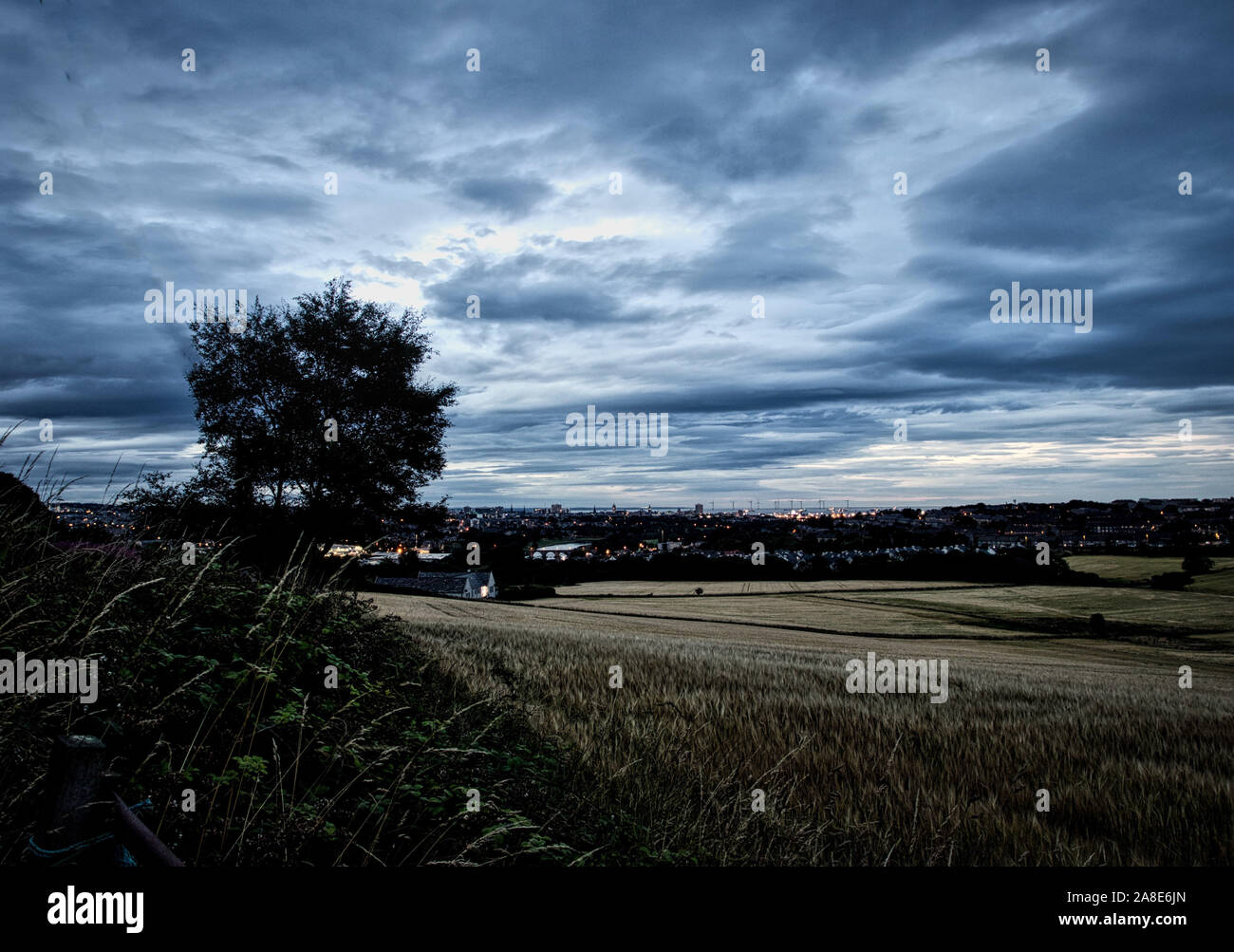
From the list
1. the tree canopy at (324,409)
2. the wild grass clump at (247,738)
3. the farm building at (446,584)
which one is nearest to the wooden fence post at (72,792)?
the wild grass clump at (247,738)

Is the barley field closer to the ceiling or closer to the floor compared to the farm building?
closer to the ceiling

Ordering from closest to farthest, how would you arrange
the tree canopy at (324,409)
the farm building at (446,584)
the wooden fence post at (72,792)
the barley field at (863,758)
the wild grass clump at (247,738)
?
1. the wooden fence post at (72,792)
2. the wild grass clump at (247,738)
3. the barley field at (863,758)
4. the tree canopy at (324,409)
5. the farm building at (446,584)

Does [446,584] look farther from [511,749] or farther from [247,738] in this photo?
[247,738]

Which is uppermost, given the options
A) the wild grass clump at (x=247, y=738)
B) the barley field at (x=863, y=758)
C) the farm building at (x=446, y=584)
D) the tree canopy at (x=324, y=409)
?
the tree canopy at (x=324, y=409)

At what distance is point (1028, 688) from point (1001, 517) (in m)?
134

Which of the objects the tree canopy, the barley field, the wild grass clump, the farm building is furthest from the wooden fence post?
the farm building

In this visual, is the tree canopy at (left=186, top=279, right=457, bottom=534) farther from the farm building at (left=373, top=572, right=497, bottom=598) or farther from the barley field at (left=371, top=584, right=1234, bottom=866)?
the farm building at (left=373, top=572, right=497, bottom=598)

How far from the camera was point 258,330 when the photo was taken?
26547 mm

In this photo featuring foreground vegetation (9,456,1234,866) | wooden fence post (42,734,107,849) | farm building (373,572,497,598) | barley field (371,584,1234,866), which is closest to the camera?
wooden fence post (42,734,107,849)

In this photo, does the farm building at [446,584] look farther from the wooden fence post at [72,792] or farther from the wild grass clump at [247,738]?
the wooden fence post at [72,792]

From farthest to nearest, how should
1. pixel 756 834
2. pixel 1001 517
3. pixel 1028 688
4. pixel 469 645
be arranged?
pixel 1001 517
pixel 1028 688
pixel 469 645
pixel 756 834

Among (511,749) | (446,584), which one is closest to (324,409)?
(511,749)
